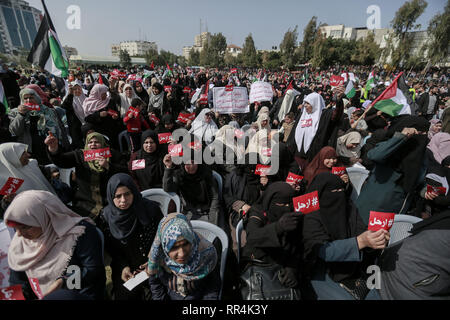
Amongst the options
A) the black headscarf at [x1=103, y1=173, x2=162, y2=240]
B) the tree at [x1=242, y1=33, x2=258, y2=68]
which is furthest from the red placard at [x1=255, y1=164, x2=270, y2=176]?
the tree at [x1=242, y1=33, x2=258, y2=68]

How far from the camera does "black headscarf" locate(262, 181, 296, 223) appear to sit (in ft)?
7.13

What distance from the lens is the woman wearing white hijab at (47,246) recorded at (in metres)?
1.69

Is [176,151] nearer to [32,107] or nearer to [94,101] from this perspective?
[32,107]

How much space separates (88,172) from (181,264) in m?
2.08

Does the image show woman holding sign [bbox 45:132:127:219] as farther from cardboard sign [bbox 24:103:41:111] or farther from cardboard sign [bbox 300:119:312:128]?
cardboard sign [bbox 300:119:312:128]

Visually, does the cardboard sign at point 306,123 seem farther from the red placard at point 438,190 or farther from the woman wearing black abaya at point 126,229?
the woman wearing black abaya at point 126,229

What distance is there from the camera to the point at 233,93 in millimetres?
6238

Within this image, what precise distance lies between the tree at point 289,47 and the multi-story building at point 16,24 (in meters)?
137

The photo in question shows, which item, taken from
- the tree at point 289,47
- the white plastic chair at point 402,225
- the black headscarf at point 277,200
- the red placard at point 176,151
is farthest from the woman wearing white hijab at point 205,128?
→ the tree at point 289,47

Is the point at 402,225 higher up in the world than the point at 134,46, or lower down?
lower down

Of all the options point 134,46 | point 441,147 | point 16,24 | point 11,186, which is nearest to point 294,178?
point 11,186

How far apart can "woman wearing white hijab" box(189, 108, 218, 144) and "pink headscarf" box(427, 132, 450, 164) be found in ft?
14.6

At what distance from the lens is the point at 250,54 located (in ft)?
183
